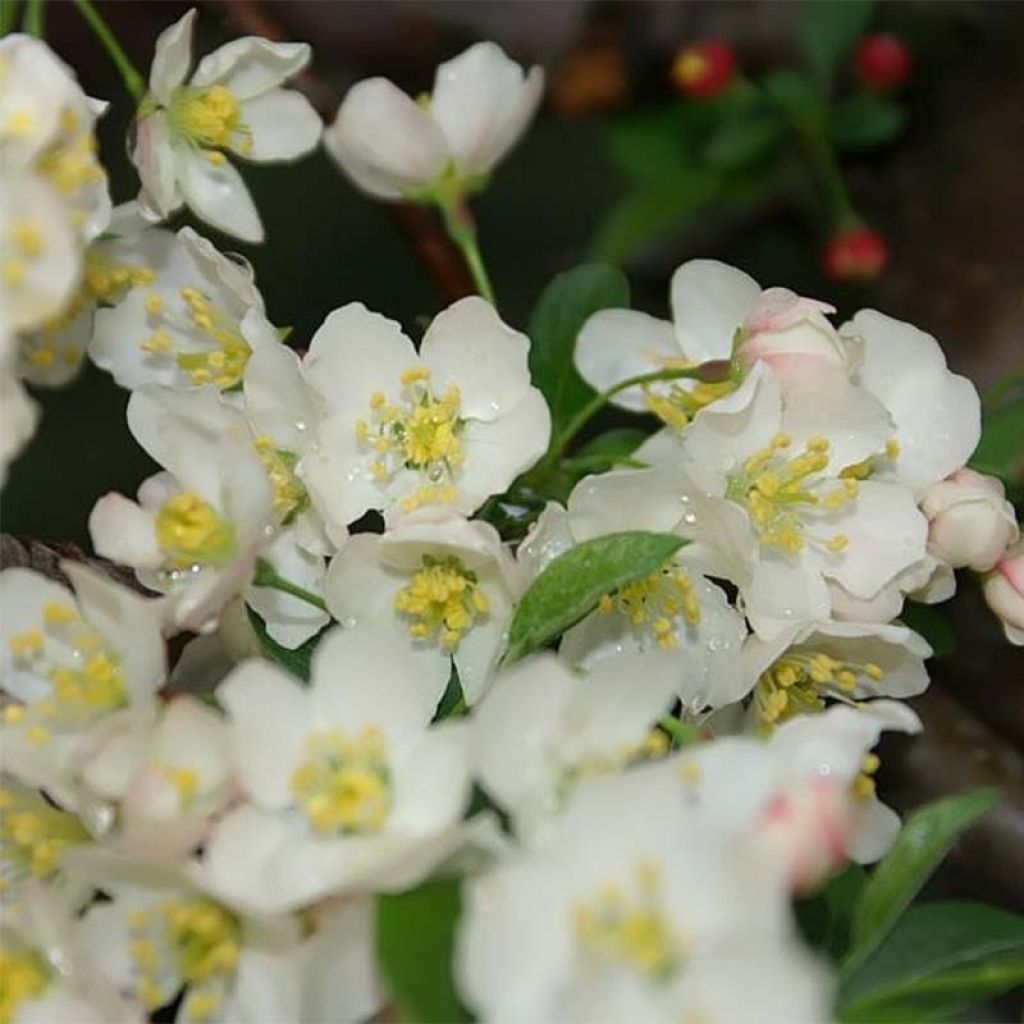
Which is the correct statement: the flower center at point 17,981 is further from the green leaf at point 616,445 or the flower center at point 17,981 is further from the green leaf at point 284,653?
the green leaf at point 616,445

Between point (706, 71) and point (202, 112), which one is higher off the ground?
point (202, 112)

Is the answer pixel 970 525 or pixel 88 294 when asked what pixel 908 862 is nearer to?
pixel 970 525

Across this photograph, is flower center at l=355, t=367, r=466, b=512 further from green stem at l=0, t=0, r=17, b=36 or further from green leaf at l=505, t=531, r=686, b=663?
green stem at l=0, t=0, r=17, b=36

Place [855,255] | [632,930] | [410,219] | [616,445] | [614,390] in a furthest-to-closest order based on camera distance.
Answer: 1. [855,255]
2. [410,219]
3. [616,445]
4. [614,390]
5. [632,930]

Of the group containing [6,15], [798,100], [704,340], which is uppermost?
[6,15]

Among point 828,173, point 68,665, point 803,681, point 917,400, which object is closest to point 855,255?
point 828,173

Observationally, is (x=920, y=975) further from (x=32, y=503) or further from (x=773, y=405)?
(x=32, y=503)
